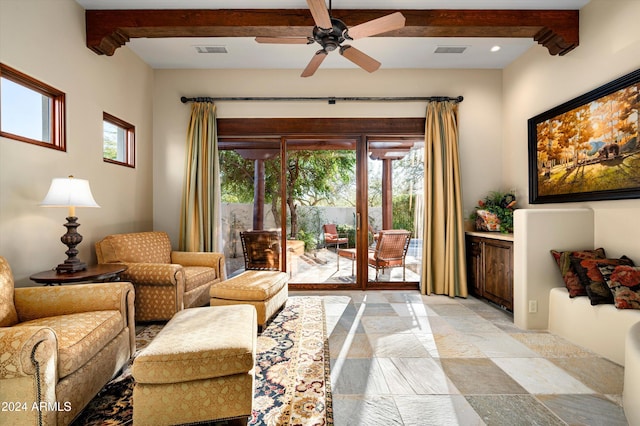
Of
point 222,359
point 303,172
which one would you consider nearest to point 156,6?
point 303,172

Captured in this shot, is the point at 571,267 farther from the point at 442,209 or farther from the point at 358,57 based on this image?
the point at 358,57

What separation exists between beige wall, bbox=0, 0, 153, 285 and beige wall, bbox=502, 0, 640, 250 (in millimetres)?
5093

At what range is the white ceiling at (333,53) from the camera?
316cm

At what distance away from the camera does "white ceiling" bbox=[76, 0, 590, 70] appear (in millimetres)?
3162

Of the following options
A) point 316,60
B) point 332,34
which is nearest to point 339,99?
point 316,60

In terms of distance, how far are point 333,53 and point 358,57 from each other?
4.39 ft

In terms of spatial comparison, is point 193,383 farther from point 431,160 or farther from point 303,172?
point 431,160

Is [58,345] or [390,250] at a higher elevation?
[390,250]

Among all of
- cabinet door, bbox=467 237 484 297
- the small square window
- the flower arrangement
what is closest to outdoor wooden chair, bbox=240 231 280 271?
the small square window

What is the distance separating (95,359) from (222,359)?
907mm

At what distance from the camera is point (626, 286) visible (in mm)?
2457

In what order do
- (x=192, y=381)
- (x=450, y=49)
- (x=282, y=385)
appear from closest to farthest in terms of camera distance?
(x=192, y=381) → (x=282, y=385) → (x=450, y=49)

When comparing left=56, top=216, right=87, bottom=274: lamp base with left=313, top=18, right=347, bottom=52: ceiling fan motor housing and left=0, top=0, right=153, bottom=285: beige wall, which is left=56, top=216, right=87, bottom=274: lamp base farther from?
left=313, top=18, right=347, bottom=52: ceiling fan motor housing

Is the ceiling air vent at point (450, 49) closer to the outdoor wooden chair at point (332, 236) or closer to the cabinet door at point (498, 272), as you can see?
the cabinet door at point (498, 272)
